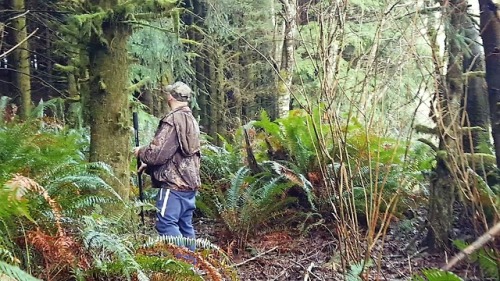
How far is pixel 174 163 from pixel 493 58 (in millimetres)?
2896

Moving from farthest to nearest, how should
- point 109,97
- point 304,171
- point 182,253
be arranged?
point 304,171 → point 109,97 → point 182,253

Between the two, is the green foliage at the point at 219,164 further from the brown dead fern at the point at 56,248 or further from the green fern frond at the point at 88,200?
the brown dead fern at the point at 56,248

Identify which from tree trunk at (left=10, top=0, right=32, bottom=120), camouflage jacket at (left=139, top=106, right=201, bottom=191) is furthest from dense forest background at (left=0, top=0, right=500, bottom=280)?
tree trunk at (left=10, top=0, right=32, bottom=120)

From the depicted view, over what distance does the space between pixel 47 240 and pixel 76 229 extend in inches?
16.4

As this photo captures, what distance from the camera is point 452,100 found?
4918 mm

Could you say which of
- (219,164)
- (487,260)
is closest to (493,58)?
(487,260)

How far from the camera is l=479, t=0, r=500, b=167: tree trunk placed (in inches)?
145

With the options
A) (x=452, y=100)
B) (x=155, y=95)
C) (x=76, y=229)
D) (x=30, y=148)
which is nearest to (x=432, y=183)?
(x=452, y=100)

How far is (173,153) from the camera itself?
5238mm

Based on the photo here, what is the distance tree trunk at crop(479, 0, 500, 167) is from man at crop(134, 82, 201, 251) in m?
2.69

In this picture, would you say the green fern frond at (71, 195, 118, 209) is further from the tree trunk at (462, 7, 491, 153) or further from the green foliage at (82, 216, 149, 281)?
the tree trunk at (462, 7, 491, 153)

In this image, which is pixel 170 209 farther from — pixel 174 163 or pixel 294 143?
pixel 294 143

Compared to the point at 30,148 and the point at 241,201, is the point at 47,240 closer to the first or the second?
the point at 30,148

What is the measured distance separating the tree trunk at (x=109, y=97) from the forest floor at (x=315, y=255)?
4.63 feet
